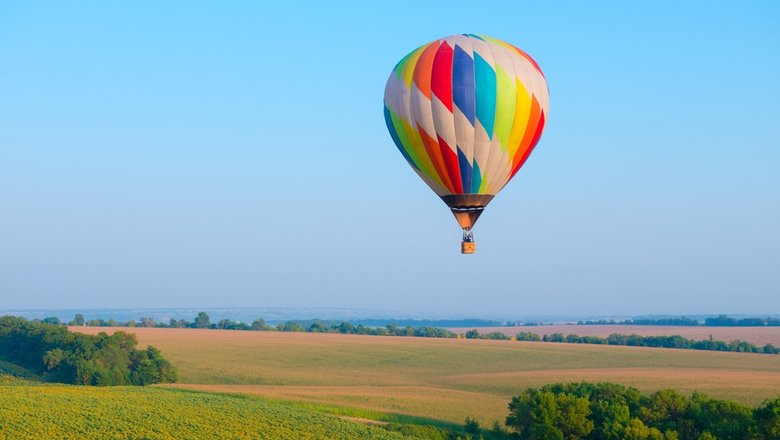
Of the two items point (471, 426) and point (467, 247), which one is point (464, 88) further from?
point (471, 426)

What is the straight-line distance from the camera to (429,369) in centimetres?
7806

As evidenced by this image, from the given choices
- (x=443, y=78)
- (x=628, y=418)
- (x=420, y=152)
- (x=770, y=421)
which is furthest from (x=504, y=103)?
(x=628, y=418)

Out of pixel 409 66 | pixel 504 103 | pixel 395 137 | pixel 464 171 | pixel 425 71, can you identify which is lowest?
pixel 464 171

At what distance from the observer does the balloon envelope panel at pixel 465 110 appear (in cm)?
3212

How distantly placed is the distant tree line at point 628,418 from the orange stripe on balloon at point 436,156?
40.1ft

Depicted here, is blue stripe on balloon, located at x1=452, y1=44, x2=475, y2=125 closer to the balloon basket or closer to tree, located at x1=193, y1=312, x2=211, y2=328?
the balloon basket

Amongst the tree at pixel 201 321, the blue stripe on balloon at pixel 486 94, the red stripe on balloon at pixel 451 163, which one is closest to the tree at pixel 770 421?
the red stripe on balloon at pixel 451 163

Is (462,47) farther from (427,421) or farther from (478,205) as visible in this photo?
(427,421)

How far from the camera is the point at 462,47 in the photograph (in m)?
32.7

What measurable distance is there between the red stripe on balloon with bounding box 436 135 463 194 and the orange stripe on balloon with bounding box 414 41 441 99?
157 centimetres

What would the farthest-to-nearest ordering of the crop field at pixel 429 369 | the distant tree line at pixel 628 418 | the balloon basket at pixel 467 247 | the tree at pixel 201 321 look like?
the tree at pixel 201 321
the crop field at pixel 429 369
the distant tree line at pixel 628 418
the balloon basket at pixel 467 247

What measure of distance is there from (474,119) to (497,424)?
58.4 feet

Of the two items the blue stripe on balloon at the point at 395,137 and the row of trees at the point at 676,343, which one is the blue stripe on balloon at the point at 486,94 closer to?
the blue stripe on balloon at the point at 395,137

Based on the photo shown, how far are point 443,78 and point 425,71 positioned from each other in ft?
2.25
